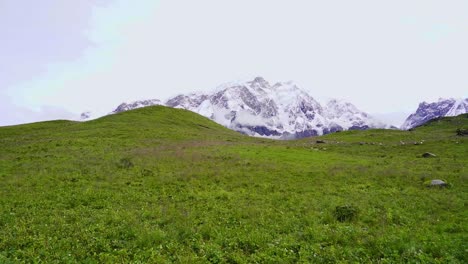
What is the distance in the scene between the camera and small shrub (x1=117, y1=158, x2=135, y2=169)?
3441 cm

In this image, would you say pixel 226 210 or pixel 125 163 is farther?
pixel 125 163

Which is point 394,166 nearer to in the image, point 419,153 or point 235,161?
point 419,153

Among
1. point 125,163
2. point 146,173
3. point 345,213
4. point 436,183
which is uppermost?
point 125,163

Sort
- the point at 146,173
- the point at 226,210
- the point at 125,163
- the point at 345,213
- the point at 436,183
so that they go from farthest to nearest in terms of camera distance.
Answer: the point at 125,163 < the point at 146,173 < the point at 436,183 < the point at 226,210 < the point at 345,213

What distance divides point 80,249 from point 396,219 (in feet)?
57.2

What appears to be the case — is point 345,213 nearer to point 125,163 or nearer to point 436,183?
point 436,183

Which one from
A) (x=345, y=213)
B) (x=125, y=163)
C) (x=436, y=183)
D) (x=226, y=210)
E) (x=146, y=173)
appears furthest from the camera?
(x=125, y=163)

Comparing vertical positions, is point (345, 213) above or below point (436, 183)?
below

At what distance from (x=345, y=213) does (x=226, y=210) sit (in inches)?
289

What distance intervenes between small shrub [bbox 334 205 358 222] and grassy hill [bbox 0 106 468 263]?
2.7 inches

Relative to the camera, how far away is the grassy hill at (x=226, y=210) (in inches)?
568

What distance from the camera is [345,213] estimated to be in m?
19.6

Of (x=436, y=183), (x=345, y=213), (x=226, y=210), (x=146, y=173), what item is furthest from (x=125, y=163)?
(x=436, y=183)

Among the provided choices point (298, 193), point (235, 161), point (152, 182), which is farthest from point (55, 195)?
point (235, 161)
